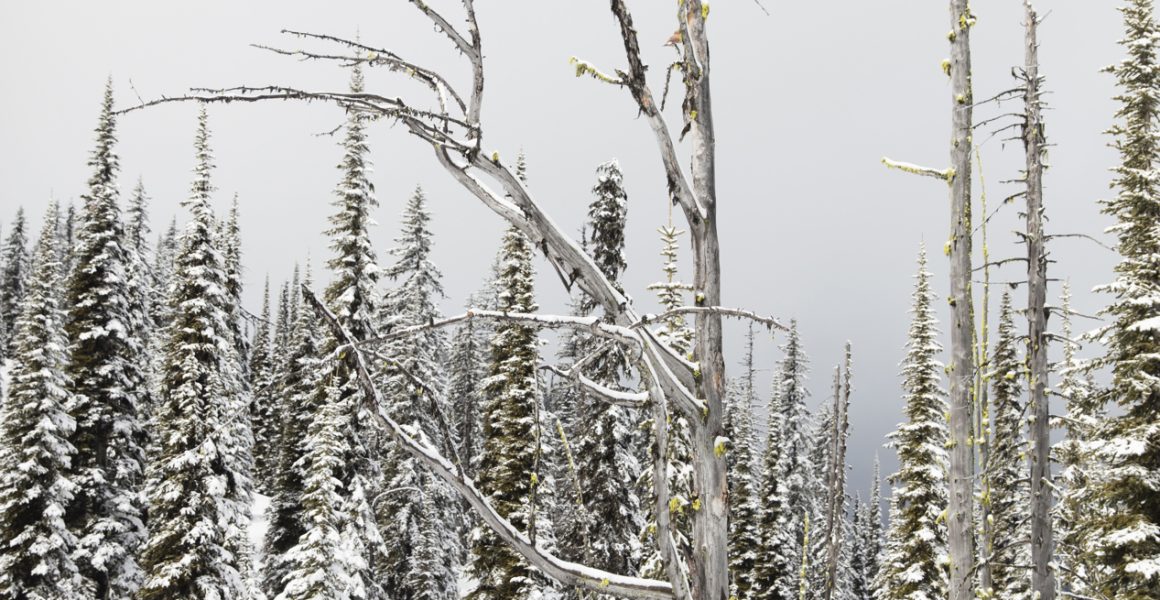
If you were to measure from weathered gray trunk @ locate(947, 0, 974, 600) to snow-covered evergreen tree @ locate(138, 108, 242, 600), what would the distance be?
2000cm

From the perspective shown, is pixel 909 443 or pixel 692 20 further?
pixel 909 443

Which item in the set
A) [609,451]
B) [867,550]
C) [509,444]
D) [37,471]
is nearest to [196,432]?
[37,471]

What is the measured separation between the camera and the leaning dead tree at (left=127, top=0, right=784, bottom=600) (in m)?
2.56

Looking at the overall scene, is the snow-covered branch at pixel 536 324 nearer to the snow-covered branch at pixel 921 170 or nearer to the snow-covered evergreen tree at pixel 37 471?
the snow-covered branch at pixel 921 170

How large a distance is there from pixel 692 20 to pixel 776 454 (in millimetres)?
37936

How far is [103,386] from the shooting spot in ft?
85.4

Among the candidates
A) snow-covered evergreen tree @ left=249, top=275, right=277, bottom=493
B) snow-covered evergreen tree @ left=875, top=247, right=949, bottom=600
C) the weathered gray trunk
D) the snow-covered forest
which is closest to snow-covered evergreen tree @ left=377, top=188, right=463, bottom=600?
the snow-covered forest

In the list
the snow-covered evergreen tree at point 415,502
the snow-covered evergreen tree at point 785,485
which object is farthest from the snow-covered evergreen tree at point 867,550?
the snow-covered evergreen tree at point 415,502

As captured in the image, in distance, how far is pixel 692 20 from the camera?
111 inches

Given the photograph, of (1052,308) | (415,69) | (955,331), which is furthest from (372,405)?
(1052,308)

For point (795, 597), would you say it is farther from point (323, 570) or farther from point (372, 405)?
point (372, 405)

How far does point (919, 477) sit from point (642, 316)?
86.9ft

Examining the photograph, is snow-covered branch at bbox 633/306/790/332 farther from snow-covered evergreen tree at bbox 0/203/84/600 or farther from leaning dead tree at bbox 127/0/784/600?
snow-covered evergreen tree at bbox 0/203/84/600

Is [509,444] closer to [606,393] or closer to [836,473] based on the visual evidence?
[836,473]
